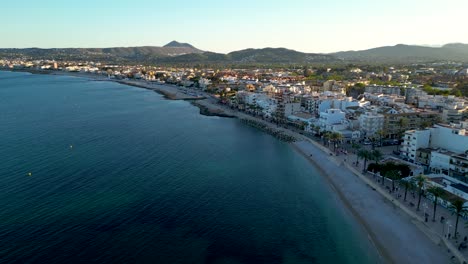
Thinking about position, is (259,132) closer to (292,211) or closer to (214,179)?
(214,179)

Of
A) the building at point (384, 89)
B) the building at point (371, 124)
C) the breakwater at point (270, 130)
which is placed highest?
the building at point (384, 89)

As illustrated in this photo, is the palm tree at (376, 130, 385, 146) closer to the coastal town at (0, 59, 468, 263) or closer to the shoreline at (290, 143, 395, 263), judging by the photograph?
the coastal town at (0, 59, 468, 263)

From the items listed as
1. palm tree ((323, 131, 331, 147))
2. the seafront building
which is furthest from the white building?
the seafront building

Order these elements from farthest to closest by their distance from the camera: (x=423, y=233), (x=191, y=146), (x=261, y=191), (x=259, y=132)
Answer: (x=259, y=132), (x=191, y=146), (x=261, y=191), (x=423, y=233)

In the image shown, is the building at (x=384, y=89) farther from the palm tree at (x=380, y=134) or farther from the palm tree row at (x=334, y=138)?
the palm tree row at (x=334, y=138)

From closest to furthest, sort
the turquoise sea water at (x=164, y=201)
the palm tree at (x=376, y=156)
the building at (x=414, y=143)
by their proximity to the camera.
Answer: the turquoise sea water at (x=164, y=201) < the palm tree at (x=376, y=156) < the building at (x=414, y=143)

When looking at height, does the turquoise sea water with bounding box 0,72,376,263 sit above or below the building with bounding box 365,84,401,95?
below

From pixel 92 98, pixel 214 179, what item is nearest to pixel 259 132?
pixel 214 179

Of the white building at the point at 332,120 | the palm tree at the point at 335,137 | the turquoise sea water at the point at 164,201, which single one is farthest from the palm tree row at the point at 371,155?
the white building at the point at 332,120
